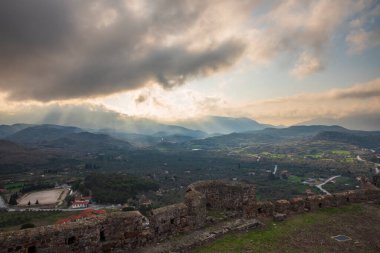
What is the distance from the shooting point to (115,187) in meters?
139

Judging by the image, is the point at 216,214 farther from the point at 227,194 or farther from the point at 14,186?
the point at 14,186

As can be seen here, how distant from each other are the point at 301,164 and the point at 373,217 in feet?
648

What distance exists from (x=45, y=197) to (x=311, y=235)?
156m

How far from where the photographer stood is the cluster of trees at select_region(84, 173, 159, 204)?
128 meters

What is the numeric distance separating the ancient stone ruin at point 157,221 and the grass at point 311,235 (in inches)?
53.7

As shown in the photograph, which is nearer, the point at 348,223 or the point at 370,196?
the point at 348,223

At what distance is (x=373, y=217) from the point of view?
56.0 feet

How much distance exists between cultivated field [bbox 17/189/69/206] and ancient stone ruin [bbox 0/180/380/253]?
133307 millimetres

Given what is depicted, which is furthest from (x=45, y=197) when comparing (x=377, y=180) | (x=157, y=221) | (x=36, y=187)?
(x=377, y=180)

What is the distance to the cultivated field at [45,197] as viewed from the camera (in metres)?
130

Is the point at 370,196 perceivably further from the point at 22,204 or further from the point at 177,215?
the point at 22,204

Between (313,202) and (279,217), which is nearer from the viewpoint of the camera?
(279,217)

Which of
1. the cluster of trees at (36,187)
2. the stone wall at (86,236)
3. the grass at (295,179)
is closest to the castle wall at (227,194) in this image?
the stone wall at (86,236)

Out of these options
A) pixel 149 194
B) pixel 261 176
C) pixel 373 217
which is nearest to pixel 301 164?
pixel 261 176
